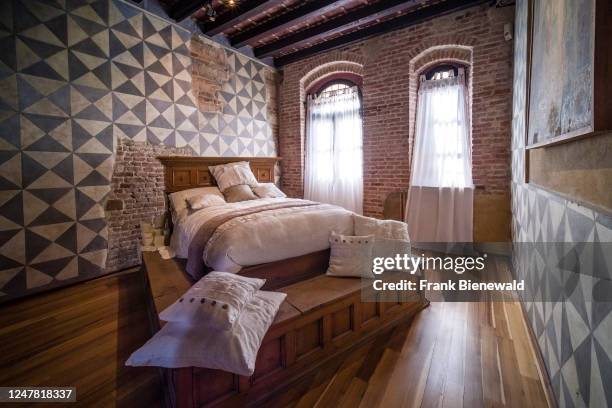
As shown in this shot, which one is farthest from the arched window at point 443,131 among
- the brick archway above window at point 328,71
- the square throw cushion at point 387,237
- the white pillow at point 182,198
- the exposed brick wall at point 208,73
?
the exposed brick wall at point 208,73

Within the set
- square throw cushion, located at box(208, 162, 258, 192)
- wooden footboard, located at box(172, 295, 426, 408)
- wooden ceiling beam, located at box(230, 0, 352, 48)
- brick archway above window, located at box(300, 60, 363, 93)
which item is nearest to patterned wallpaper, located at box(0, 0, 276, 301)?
square throw cushion, located at box(208, 162, 258, 192)

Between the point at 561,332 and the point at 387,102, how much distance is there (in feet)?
12.1

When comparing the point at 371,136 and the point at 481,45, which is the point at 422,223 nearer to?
the point at 371,136

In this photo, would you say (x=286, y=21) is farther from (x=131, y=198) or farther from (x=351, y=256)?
(x=351, y=256)

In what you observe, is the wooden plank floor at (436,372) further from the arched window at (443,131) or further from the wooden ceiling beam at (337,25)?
the wooden ceiling beam at (337,25)

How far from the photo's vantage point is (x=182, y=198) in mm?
3590

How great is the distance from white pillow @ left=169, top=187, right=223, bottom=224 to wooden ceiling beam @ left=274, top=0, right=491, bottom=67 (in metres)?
2.94

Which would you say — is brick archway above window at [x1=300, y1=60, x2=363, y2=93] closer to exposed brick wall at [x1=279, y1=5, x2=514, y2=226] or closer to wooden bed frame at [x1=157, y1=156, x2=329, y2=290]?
exposed brick wall at [x1=279, y1=5, x2=514, y2=226]

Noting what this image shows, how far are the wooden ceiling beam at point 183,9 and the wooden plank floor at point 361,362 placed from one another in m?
3.42

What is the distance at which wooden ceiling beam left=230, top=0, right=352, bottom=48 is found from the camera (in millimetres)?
3777

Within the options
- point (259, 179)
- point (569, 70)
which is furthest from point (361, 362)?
point (259, 179)

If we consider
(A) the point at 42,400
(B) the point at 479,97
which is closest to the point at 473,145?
(B) the point at 479,97

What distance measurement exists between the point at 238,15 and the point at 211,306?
3.84 metres

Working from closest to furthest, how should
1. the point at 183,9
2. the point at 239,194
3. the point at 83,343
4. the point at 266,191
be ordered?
the point at 83,343 < the point at 183,9 < the point at 239,194 < the point at 266,191
